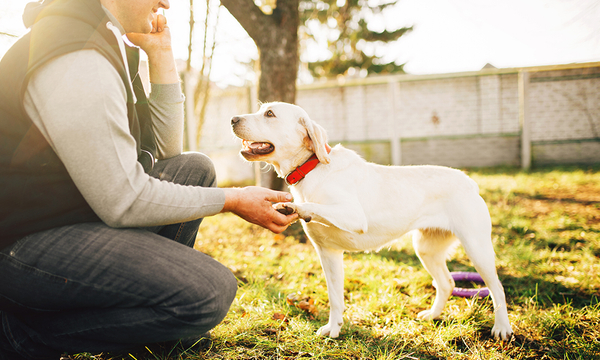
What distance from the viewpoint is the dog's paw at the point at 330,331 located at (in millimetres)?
2127

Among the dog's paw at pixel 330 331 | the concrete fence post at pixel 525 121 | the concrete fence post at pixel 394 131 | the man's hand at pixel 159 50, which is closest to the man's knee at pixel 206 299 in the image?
the dog's paw at pixel 330 331

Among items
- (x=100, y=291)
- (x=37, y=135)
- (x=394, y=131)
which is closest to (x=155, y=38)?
(x=37, y=135)

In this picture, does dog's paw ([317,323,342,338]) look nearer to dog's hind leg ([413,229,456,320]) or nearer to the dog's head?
dog's hind leg ([413,229,456,320])

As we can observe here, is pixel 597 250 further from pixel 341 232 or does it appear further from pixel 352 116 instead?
pixel 352 116

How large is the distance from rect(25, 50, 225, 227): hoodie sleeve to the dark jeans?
13 cm

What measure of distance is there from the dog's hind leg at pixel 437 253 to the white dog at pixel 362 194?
0.04 meters

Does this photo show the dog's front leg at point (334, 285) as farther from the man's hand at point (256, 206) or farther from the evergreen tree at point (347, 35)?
the evergreen tree at point (347, 35)

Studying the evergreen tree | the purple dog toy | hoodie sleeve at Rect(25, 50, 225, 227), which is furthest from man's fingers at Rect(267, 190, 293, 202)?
the evergreen tree

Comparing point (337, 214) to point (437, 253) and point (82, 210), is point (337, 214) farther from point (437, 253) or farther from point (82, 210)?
point (82, 210)

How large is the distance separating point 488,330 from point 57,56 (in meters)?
2.63

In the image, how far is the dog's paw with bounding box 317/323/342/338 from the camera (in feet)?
6.98

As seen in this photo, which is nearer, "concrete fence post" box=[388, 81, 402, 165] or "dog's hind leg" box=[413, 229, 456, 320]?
"dog's hind leg" box=[413, 229, 456, 320]

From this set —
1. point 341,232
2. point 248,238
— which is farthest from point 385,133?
point 341,232

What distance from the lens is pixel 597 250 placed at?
11.1 ft
